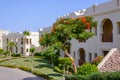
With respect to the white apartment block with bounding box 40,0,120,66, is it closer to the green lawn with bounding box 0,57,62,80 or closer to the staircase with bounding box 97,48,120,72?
the staircase with bounding box 97,48,120,72

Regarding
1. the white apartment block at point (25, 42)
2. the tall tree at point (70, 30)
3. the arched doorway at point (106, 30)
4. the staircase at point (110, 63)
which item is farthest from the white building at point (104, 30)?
the white apartment block at point (25, 42)

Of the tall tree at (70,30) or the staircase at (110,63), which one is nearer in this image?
the staircase at (110,63)

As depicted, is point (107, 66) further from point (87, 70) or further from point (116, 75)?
point (116, 75)

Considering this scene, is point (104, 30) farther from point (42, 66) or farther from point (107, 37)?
point (42, 66)

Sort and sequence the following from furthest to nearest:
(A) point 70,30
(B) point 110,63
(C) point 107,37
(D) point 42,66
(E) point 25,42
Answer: (E) point 25,42
(D) point 42,66
(C) point 107,37
(A) point 70,30
(B) point 110,63

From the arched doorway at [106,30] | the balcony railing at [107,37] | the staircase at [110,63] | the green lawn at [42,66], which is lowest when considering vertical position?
the green lawn at [42,66]

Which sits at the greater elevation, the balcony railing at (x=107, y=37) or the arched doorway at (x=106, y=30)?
the arched doorway at (x=106, y=30)

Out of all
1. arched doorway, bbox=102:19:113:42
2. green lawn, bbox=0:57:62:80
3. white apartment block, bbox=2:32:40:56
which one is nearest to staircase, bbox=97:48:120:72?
arched doorway, bbox=102:19:113:42

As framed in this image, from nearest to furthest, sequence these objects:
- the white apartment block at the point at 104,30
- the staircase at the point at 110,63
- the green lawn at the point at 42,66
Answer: the staircase at the point at 110,63
the white apartment block at the point at 104,30
the green lawn at the point at 42,66

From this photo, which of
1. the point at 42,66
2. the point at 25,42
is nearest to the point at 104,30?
Answer: the point at 42,66

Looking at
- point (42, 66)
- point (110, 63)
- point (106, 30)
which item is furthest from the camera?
point (42, 66)

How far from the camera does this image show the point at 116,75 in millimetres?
14562

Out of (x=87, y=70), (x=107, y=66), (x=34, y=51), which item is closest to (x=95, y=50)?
(x=107, y=66)

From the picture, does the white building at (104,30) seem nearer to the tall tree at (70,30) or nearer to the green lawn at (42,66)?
the tall tree at (70,30)
